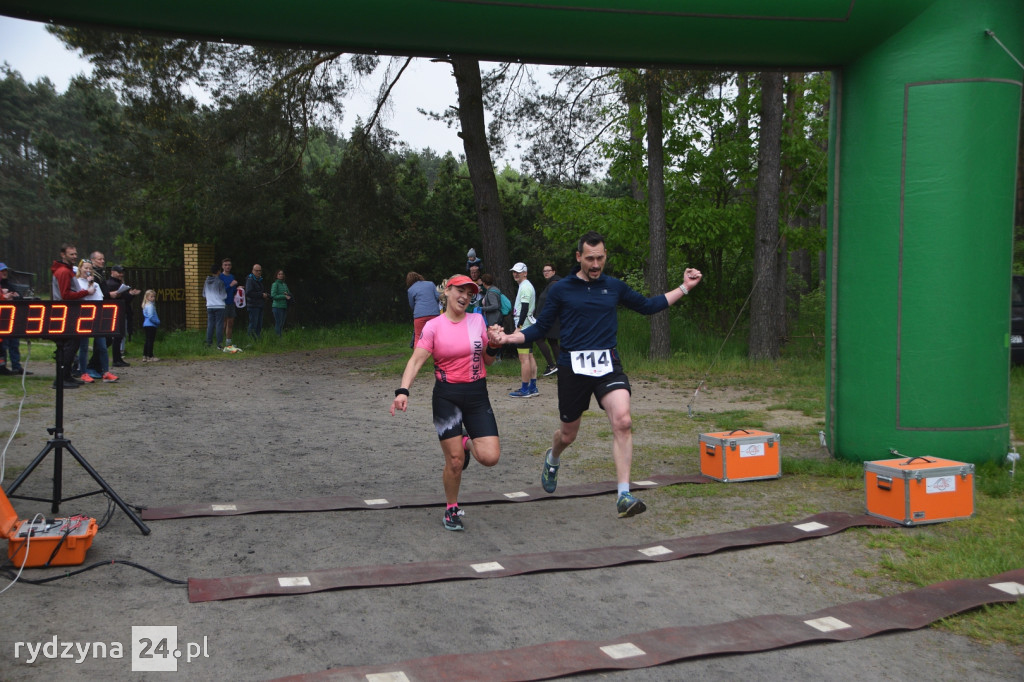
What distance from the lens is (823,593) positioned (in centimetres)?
511

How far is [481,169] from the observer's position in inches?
745

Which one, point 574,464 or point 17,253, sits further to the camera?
point 17,253

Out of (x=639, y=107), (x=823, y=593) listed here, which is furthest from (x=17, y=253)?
(x=823, y=593)

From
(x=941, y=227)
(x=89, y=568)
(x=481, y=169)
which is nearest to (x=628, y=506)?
(x=89, y=568)

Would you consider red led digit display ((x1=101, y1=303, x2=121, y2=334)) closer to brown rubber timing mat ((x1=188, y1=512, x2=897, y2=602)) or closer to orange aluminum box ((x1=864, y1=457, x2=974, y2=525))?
brown rubber timing mat ((x1=188, y1=512, x2=897, y2=602))

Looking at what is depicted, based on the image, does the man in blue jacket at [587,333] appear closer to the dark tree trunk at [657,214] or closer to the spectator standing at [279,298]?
the dark tree trunk at [657,214]

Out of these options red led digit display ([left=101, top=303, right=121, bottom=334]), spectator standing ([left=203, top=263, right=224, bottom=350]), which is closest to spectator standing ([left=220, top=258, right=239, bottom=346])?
spectator standing ([left=203, top=263, right=224, bottom=350])

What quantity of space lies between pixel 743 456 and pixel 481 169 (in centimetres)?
1237

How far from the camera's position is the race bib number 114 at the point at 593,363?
662cm

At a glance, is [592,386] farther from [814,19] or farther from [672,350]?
[672,350]

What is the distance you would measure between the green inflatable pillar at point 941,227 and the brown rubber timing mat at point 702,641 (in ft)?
9.14

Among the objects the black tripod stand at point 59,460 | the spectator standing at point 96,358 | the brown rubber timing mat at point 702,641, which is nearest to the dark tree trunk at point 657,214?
the spectator standing at point 96,358

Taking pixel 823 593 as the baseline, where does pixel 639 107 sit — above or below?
above

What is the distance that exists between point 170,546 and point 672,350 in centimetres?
1443
